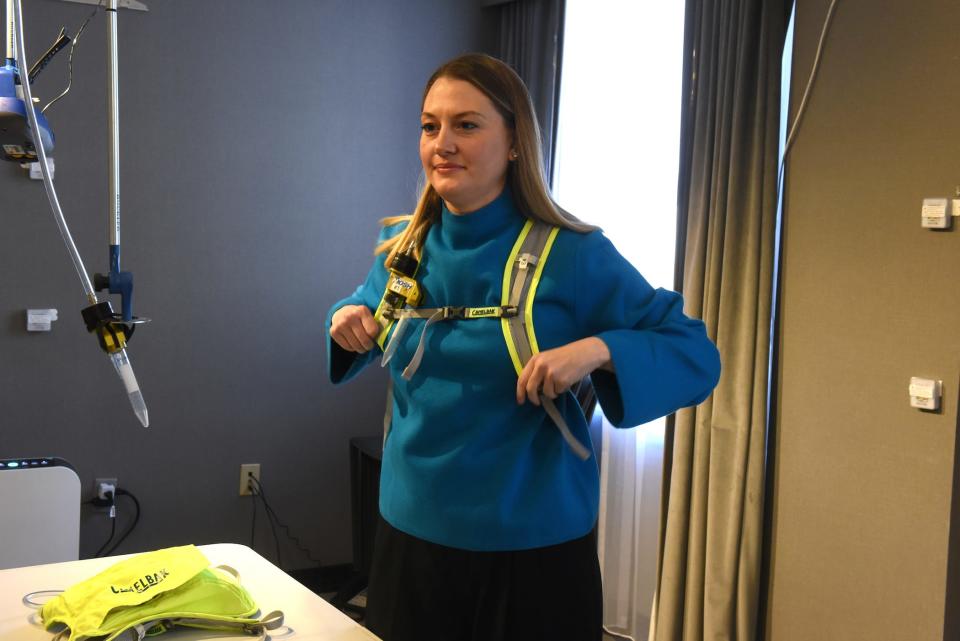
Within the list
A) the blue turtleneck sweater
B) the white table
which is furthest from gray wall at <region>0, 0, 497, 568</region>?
the blue turtleneck sweater

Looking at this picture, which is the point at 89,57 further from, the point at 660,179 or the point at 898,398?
the point at 898,398

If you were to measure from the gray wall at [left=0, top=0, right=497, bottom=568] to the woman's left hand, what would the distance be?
8.19ft

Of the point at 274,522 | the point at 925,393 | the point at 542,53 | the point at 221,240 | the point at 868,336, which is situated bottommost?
the point at 274,522

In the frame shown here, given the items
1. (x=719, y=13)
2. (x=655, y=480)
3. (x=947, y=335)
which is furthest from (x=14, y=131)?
(x=655, y=480)

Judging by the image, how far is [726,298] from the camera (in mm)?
2840

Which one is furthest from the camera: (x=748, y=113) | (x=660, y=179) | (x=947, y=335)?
(x=660, y=179)

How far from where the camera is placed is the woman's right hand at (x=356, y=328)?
4.79ft

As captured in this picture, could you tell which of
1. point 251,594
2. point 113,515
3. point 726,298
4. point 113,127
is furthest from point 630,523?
point 113,127

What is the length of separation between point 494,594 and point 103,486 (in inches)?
96.0

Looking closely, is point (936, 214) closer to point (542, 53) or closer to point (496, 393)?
point (496, 393)

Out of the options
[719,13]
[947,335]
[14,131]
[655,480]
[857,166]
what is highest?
[719,13]

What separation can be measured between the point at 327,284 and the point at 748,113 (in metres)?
1.78

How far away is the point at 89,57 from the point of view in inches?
131

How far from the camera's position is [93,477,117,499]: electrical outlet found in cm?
340
